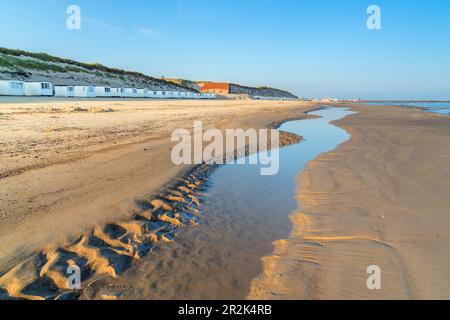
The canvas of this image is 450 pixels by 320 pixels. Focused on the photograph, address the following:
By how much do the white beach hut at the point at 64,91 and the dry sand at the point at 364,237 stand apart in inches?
1726

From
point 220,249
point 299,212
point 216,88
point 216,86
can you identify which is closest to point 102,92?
point 299,212

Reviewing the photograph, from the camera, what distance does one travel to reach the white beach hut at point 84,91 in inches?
1740

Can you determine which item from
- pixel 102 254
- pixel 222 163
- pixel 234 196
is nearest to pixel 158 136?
pixel 222 163

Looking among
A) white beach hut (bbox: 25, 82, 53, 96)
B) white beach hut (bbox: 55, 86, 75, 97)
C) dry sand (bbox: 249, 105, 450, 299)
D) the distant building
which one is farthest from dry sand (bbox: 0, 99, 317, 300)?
the distant building

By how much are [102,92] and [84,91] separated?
13.2 ft

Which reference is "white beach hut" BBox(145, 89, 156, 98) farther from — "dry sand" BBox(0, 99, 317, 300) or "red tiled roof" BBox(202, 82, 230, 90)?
"red tiled roof" BBox(202, 82, 230, 90)

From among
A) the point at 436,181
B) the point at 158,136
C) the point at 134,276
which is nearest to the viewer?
the point at 134,276

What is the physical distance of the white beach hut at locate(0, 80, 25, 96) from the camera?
115 ft

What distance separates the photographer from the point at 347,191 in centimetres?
678

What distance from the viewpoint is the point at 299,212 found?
19.0 ft

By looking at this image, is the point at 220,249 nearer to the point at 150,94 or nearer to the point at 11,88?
the point at 11,88

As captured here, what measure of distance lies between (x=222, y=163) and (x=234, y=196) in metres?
2.91
